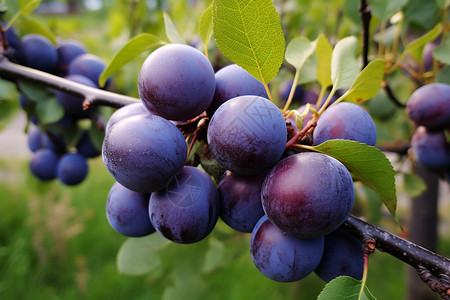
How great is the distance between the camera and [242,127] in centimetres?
44

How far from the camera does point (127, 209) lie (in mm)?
565

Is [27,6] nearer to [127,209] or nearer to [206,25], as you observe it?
[206,25]

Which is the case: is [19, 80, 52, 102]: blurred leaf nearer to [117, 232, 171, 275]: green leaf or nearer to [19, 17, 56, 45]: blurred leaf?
[19, 17, 56, 45]: blurred leaf

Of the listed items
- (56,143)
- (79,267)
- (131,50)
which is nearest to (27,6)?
(131,50)

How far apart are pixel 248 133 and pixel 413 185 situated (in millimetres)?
750

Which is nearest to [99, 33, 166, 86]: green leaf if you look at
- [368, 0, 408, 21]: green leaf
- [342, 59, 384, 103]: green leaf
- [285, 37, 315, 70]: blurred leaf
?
[285, 37, 315, 70]: blurred leaf

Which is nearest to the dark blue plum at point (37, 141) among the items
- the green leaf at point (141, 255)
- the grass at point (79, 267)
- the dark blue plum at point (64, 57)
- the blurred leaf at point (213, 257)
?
the grass at point (79, 267)

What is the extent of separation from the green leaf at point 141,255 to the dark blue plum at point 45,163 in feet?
1.45

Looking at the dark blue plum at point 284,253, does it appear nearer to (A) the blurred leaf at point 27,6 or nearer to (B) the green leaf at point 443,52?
(B) the green leaf at point 443,52

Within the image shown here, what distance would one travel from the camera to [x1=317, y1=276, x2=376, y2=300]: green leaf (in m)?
0.47

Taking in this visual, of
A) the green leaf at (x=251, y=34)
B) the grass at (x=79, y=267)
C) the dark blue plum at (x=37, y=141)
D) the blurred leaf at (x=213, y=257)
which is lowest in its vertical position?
the grass at (x=79, y=267)

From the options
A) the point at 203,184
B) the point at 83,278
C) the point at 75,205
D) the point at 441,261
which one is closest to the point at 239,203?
the point at 203,184

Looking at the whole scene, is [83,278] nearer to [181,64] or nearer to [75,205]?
[75,205]

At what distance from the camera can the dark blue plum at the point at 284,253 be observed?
0.50 m
